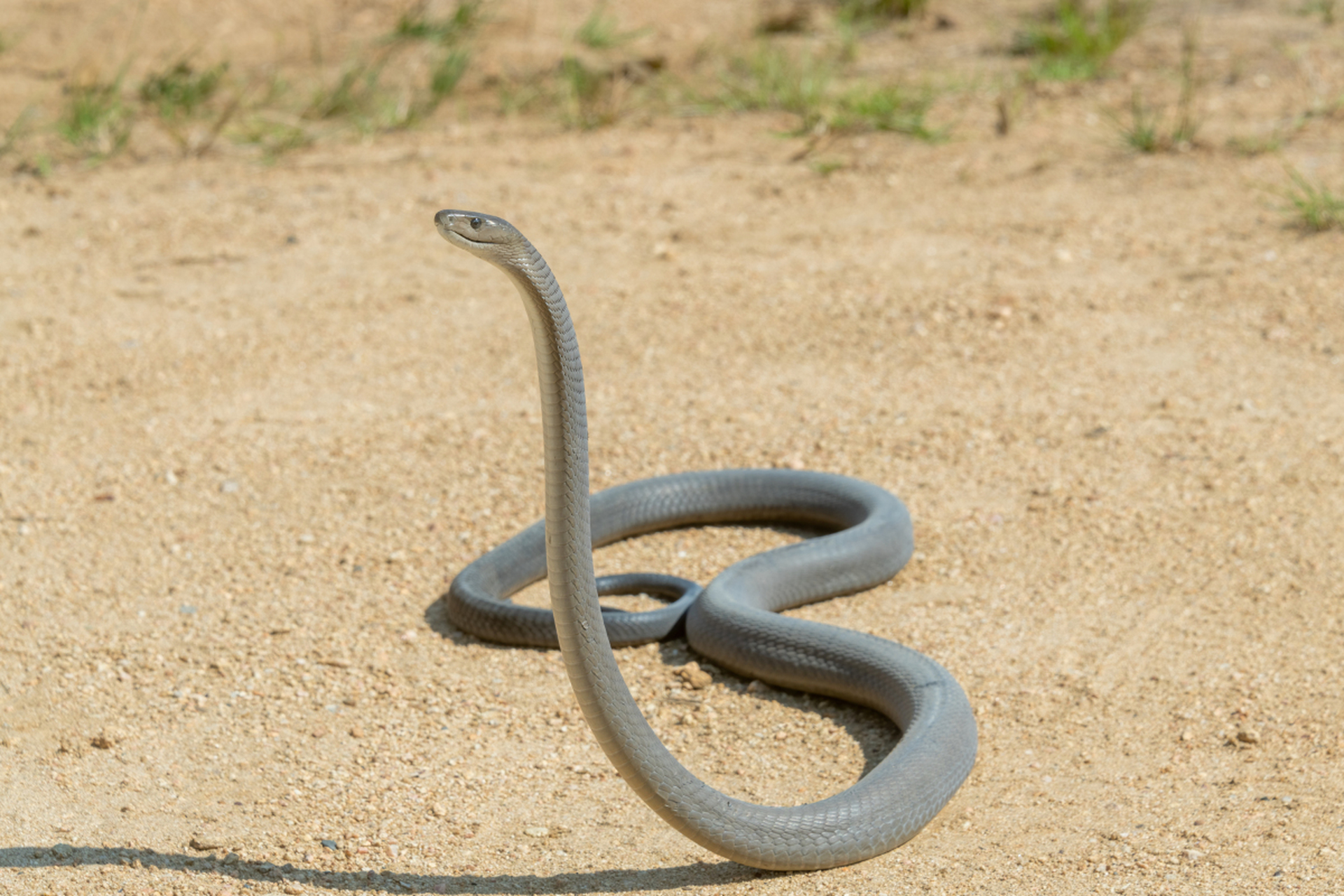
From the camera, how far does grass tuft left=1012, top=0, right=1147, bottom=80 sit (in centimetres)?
881

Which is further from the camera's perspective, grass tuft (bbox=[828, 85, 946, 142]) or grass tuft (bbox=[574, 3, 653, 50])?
grass tuft (bbox=[574, 3, 653, 50])

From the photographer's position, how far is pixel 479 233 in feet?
8.06

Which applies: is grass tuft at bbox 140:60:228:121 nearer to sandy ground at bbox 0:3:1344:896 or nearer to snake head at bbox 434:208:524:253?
sandy ground at bbox 0:3:1344:896

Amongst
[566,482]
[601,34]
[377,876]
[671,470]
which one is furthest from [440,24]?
[566,482]

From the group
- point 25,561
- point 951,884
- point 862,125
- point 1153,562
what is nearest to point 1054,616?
point 1153,562

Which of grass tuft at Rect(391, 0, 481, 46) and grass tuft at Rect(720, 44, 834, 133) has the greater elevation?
grass tuft at Rect(391, 0, 481, 46)

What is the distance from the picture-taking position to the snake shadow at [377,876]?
3070 millimetres

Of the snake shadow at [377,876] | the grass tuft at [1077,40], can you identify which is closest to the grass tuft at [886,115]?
the grass tuft at [1077,40]

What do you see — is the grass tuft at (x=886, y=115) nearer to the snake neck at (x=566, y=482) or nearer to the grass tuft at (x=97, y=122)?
the grass tuft at (x=97, y=122)

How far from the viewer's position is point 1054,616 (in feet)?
14.1

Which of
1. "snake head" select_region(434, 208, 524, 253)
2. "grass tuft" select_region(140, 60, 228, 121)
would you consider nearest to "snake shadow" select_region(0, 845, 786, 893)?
"snake head" select_region(434, 208, 524, 253)

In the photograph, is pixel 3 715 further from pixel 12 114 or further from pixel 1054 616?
pixel 12 114

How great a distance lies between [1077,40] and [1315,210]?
2.76 metres

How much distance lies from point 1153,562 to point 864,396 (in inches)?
62.1
